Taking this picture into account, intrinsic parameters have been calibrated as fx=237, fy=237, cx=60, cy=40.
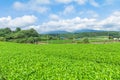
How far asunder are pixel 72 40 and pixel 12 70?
46934 mm

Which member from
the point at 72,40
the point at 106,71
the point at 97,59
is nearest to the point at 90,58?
the point at 97,59

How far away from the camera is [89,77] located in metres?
8.16

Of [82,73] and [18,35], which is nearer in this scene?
[82,73]

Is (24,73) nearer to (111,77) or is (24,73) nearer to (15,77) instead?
(15,77)

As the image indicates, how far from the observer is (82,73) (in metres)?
8.91

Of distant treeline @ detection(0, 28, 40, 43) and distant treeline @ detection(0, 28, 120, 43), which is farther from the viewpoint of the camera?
distant treeline @ detection(0, 28, 120, 43)

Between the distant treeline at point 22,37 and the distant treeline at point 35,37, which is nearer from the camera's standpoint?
the distant treeline at point 22,37

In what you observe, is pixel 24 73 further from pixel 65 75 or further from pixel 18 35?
pixel 18 35

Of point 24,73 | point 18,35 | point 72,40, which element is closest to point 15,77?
point 24,73

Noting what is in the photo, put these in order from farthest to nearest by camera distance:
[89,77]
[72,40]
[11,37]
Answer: [11,37], [72,40], [89,77]

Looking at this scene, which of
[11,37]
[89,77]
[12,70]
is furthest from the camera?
[11,37]

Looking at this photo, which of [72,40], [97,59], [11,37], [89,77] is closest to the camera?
[89,77]

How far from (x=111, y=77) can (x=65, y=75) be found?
1.63 meters

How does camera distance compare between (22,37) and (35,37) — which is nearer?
(35,37)
